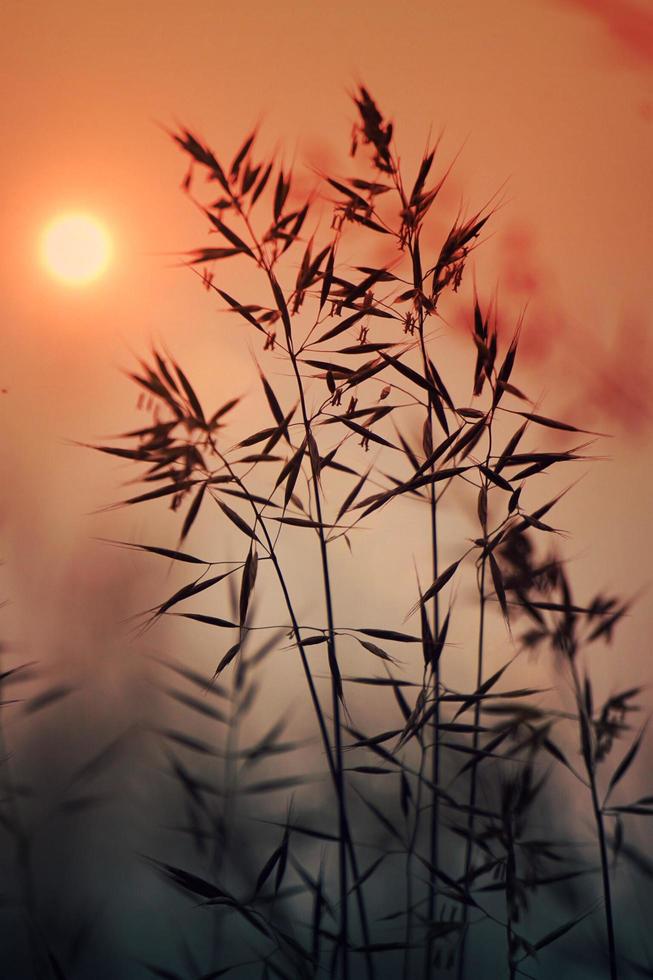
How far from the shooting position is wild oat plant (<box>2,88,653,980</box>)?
4.32 ft

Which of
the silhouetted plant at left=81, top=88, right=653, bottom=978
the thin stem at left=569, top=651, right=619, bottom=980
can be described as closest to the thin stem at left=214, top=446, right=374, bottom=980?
the silhouetted plant at left=81, top=88, right=653, bottom=978

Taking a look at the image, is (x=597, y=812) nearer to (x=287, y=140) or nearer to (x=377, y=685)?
(x=377, y=685)

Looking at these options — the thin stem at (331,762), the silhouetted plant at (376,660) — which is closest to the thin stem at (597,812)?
the silhouetted plant at (376,660)

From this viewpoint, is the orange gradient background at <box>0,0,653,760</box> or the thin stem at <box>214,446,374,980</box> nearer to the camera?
the thin stem at <box>214,446,374,980</box>

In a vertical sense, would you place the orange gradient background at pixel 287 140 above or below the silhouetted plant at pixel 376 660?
above

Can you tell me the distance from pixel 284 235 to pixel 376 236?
0.20m

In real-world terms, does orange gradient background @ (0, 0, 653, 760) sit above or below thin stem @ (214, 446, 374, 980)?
above

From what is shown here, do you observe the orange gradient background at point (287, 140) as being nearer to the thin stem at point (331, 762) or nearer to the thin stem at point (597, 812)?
the thin stem at point (597, 812)

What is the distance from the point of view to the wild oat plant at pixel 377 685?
1317 mm

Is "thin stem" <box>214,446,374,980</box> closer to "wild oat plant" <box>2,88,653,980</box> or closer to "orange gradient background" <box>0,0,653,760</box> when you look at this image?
"wild oat plant" <box>2,88,653,980</box>

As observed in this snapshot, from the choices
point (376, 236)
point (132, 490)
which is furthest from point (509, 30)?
point (132, 490)

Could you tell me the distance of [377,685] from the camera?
134cm

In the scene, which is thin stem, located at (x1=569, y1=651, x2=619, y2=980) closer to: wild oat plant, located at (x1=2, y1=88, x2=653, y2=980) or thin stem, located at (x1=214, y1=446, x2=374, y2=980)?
wild oat plant, located at (x1=2, y1=88, x2=653, y2=980)

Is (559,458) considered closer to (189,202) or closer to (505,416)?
(505,416)
